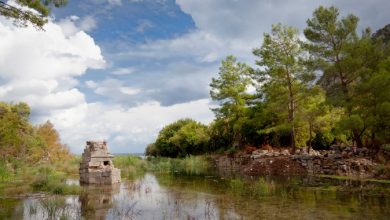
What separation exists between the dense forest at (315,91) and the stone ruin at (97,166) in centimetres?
1484

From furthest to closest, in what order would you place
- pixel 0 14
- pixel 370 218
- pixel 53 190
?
pixel 53 190 → pixel 0 14 → pixel 370 218

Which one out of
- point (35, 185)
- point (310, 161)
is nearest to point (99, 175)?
point (35, 185)

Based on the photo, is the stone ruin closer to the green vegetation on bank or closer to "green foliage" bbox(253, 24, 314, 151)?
the green vegetation on bank

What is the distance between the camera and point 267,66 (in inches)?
1273

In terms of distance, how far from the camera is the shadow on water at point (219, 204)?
1088 centimetres

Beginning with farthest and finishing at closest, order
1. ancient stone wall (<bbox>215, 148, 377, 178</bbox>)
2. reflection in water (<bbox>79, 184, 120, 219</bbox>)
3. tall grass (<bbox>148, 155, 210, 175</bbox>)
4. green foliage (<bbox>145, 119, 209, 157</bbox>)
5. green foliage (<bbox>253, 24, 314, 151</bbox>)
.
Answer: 1. green foliage (<bbox>145, 119, 209, 157</bbox>)
2. tall grass (<bbox>148, 155, 210, 175</bbox>)
3. green foliage (<bbox>253, 24, 314, 151</bbox>)
4. ancient stone wall (<bbox>215, 148, 377, 178</bbox>)
5. reflection in water (<bbox>79, 184, 120, 219</bbox>)

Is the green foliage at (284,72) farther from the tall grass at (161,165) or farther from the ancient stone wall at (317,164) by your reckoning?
the tall grass at (161,165)

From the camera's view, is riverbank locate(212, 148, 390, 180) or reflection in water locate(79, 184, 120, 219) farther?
riverbank locate(212, 148, 390, 180)

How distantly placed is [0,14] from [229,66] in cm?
3337

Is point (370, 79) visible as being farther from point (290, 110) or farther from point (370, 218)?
point (370, 218)

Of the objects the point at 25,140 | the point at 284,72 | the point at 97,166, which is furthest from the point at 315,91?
the point at 25,140

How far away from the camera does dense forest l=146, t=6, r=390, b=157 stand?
22402 mm

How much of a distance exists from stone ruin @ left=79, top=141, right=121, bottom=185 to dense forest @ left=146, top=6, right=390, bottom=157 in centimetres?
1484

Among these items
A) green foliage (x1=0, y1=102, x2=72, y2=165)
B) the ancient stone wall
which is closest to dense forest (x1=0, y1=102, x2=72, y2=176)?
green foliage (x1=0, y1=102, x2=72, y2=165)
